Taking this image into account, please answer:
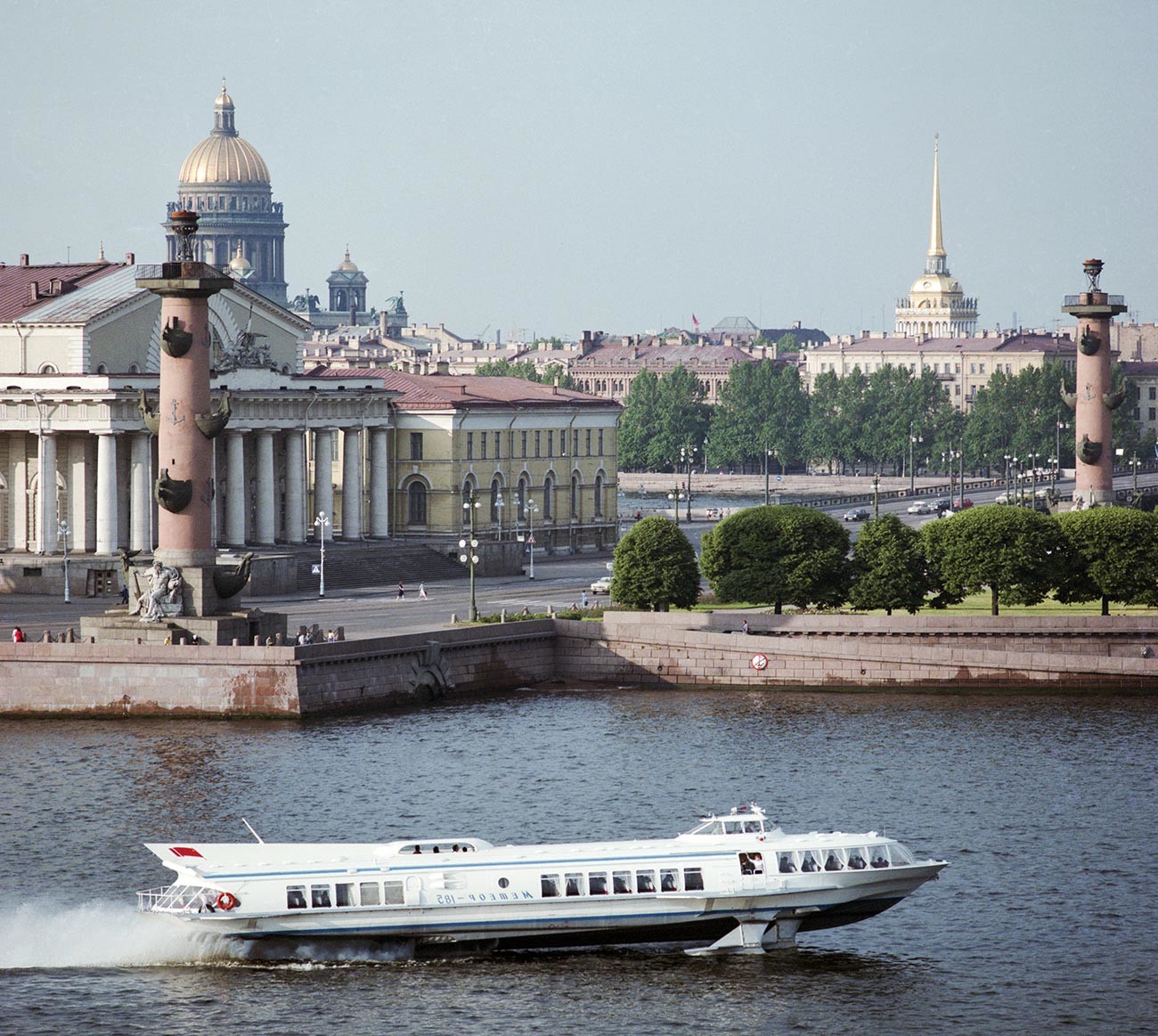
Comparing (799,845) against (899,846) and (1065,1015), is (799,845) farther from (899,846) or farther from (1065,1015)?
(1065,1015)

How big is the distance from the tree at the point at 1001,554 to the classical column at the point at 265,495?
28.8 m

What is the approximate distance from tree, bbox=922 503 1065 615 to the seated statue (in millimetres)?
25632

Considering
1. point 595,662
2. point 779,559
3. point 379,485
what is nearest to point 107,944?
point 595,662

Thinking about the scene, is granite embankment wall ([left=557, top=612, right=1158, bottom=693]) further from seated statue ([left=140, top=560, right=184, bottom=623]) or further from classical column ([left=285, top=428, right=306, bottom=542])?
classical column ([left=285, top=428, right=306, bottom=542])

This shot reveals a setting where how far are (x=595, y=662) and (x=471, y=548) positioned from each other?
627cm

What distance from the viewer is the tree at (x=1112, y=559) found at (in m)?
81.6

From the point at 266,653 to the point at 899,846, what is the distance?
86.1 ft

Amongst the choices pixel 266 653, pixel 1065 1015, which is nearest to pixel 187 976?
pixel 1065 1015

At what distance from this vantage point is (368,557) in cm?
9900

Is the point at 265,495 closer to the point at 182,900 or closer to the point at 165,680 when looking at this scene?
the point at 165,680

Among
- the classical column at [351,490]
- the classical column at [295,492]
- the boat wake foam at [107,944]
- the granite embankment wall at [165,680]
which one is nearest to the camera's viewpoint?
the boat wake foam at [107,944]

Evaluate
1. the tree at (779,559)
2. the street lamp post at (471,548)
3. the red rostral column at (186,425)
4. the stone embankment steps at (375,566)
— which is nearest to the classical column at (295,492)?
the stone embankment steps at (375,566)

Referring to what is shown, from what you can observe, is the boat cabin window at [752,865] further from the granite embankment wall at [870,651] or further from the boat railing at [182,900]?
the granite embankment wall at [870,651]

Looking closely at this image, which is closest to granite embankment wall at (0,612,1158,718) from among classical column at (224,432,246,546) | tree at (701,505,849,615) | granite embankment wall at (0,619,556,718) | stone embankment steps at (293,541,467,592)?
granite embankment wall at (0,619,556,718)
